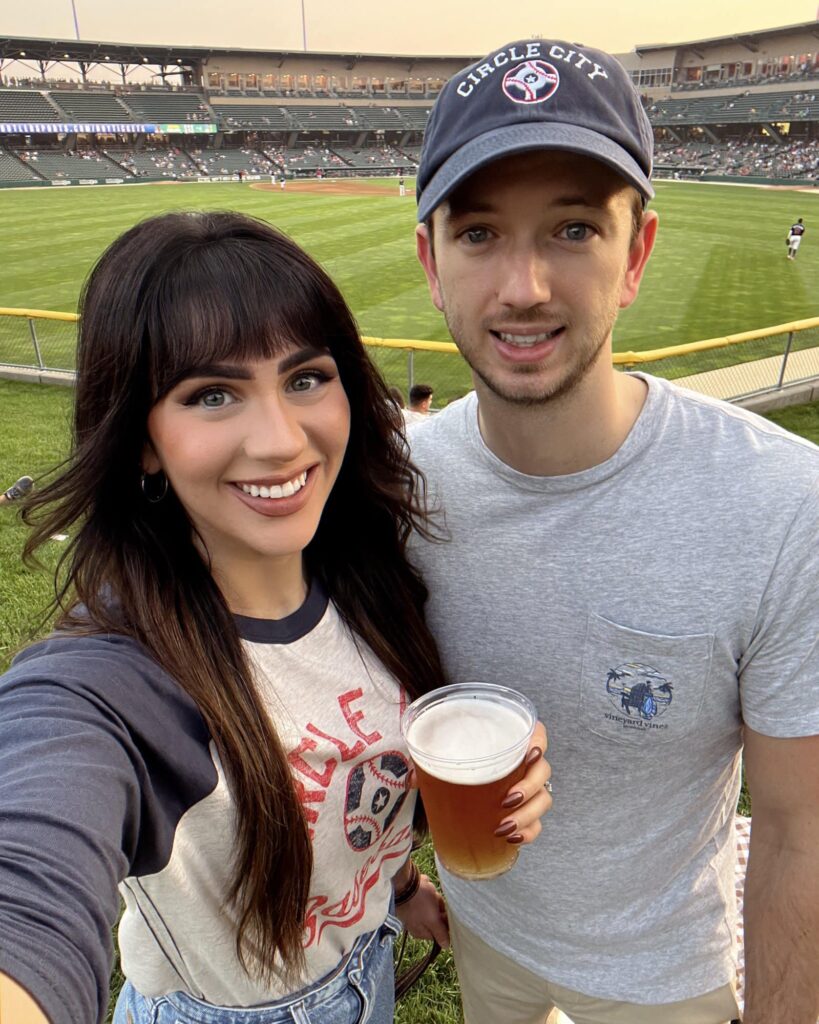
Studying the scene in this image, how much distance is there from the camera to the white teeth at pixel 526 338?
5.14 ft

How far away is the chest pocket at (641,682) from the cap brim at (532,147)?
99 cm

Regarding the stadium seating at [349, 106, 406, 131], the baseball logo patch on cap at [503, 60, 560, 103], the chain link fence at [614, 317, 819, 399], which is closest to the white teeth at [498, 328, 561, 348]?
the baseball logo patch on cap at [503, 60, 560, 103]

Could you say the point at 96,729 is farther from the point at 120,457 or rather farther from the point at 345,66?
the point at 345,66

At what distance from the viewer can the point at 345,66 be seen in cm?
8169

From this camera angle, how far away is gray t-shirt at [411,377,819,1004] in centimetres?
150

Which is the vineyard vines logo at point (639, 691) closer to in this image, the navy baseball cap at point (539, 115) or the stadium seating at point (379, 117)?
the navy baseball cap at point (539, 115)

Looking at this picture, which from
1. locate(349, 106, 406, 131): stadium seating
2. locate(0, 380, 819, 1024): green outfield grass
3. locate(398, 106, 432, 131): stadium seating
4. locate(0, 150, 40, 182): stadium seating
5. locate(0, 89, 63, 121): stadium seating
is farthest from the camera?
locate(398, 106, 432, 131): stadium seating

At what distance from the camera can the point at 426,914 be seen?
2.38 m

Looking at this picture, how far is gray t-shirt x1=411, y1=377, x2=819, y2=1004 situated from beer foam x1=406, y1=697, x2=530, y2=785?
0.58 feet

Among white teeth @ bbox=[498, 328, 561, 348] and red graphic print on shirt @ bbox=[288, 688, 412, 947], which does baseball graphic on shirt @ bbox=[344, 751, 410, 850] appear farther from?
white teeth @ bbox=[498, 328, 561, 348]

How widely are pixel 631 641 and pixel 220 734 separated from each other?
89cm

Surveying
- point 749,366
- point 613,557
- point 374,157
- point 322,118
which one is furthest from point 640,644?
point 322,118

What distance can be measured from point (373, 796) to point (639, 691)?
0.65m

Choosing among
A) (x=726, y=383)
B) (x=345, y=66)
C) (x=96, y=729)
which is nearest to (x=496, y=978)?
(x=96, y=729)
